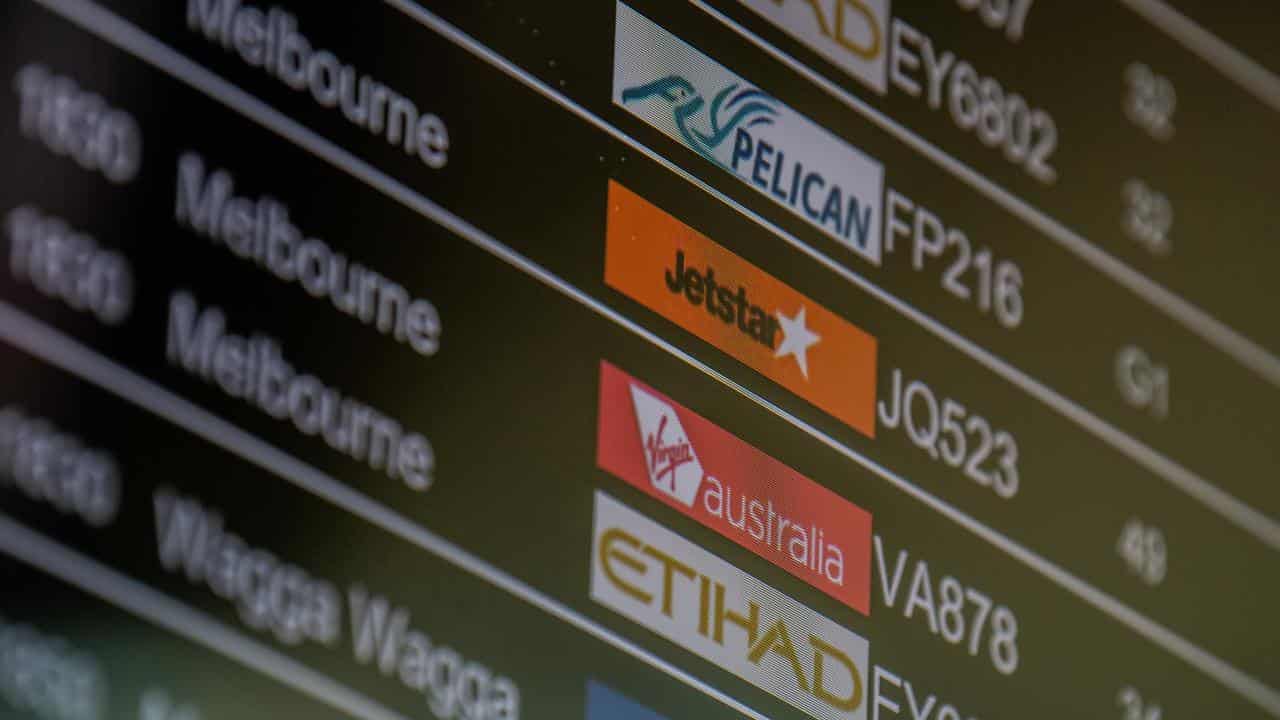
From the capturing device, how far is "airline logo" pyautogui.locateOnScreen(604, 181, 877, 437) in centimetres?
222

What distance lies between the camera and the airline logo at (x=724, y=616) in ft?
7.00

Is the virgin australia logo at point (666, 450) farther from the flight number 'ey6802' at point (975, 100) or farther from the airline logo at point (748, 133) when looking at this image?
the flight number 'ey6802' at point (975, 100)

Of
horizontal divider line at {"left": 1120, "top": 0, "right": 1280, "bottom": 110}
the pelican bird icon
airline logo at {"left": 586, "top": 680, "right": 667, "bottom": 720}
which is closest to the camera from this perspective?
airline logo at {"left": 586, "top": 680, "right": 667, "bottom": 720}

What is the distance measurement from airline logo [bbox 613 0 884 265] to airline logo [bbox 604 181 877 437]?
84mm

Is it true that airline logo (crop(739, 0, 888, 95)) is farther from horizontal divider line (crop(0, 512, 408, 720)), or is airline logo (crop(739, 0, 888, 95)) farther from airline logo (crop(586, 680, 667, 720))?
horizontal divider line (crop(0, 512, 408, 720))

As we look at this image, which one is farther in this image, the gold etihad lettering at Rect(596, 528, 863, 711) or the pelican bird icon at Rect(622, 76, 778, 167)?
the pelican bird icon at Rect(622, 76, 778, 167)

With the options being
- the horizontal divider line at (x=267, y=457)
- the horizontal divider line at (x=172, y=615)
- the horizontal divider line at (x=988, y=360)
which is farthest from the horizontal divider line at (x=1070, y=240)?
the horizontal divider line at (x=172, y=615)

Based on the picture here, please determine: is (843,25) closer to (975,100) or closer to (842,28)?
(842,28)

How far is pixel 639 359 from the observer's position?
7.22ft

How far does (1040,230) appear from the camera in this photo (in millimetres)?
2557

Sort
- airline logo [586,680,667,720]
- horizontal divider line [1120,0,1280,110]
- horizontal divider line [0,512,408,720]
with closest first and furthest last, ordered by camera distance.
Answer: horizontal divider line [0,512,408,720] → airline logo [586,680,667,720] → horizontal divider line [1120,0,1280,110]

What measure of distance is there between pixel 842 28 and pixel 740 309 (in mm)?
330

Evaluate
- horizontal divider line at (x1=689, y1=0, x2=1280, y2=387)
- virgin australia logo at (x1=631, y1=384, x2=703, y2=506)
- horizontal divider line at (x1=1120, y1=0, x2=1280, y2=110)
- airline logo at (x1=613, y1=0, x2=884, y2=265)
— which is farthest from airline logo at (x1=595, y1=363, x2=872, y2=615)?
horizontal divider line at (x1=1120, y1=0, x2=1280, y2=110)

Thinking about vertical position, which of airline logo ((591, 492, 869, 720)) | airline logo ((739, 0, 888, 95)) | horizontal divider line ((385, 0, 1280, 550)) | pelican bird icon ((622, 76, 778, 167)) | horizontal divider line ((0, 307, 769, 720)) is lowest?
horizontal divider line ((0, 307, 769, 720))
